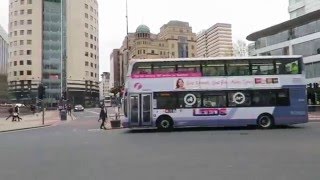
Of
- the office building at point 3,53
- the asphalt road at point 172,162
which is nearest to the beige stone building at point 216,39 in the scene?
the office building at point 3,53

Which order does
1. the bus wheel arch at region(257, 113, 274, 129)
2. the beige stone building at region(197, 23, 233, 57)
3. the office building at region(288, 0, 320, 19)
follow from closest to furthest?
the bus wheel arch at region(257, 113, 274, 129)
the office building at region(288, 0, 320, 19)
the beige stone building at region(197, 23, 233, 57)

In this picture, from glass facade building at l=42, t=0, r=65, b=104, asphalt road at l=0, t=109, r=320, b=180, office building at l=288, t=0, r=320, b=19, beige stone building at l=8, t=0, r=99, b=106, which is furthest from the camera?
glass facade building at l=42, t=0, r=65, b=104

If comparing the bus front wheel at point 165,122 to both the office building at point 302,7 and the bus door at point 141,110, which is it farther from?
the office building at point 302,7

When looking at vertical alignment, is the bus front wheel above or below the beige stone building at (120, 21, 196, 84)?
below

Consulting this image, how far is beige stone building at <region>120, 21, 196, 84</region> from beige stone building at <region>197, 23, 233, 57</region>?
3.96 meters

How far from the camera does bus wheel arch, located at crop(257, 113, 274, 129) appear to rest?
86.2ft

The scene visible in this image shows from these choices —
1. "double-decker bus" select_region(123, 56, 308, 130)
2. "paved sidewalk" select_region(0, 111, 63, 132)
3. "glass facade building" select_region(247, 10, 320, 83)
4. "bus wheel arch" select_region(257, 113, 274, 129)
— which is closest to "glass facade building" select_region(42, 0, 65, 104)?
"glass facade building" select_region(247, 10, 320, 83)

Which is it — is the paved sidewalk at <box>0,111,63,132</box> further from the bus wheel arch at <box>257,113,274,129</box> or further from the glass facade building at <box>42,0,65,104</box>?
the glass facade building at <box>42,0,65,104</box>

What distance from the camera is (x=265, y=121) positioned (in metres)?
26.3

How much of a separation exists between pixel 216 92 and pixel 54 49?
12444cm

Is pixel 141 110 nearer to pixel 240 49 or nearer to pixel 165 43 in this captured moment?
pixel 240 49

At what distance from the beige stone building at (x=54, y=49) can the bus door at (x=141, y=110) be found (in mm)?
111459

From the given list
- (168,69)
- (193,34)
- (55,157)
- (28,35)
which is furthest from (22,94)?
(55,157)

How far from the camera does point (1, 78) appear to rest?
11394cm
